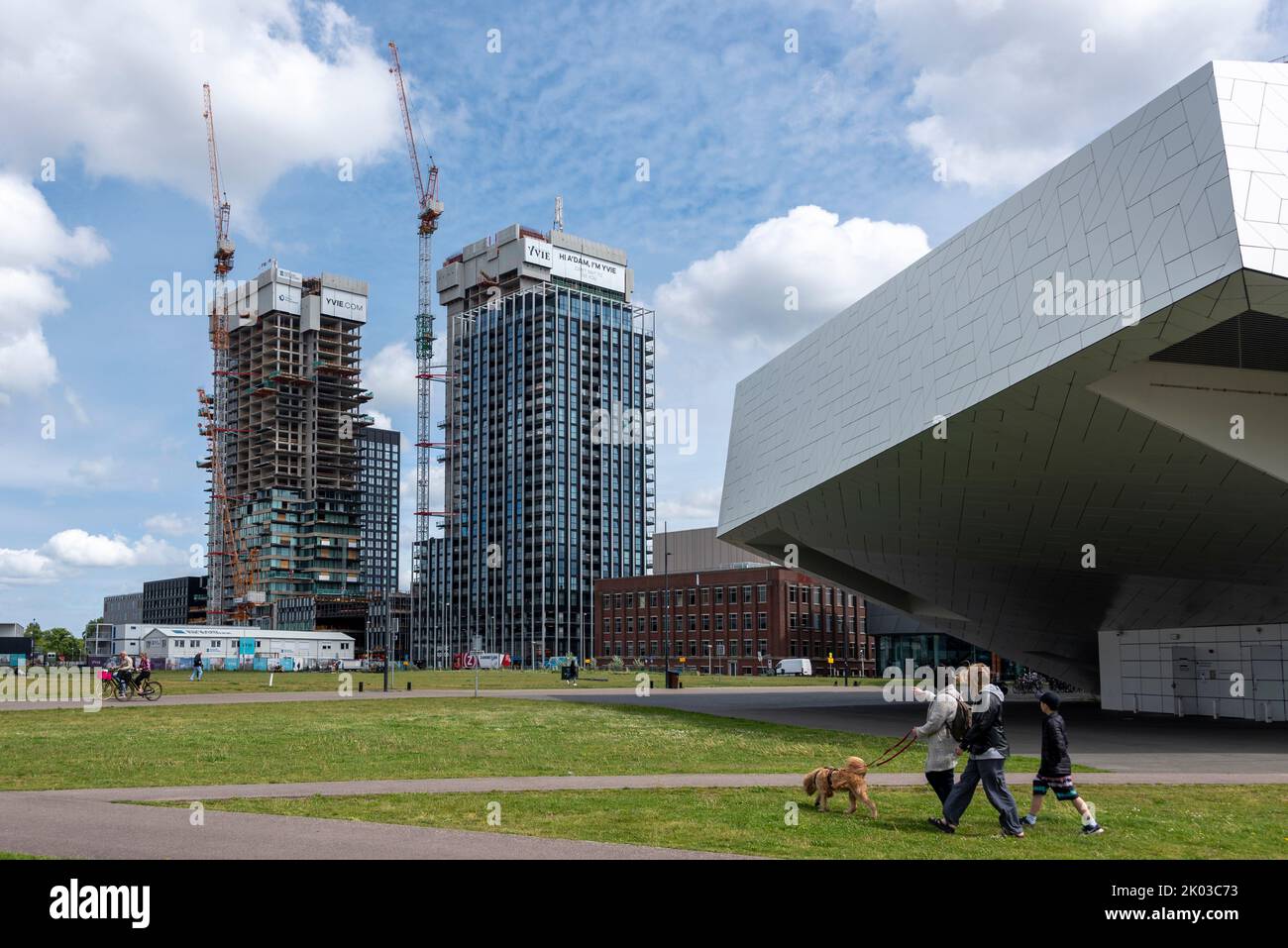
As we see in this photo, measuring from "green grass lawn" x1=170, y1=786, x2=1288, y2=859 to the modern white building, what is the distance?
9194 centimetres

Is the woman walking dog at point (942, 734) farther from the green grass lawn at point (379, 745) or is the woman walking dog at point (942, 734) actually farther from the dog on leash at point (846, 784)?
the green grass lawn at point (379, 745)

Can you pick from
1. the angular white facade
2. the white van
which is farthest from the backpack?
the white van

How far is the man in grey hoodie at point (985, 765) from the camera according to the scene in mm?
12547

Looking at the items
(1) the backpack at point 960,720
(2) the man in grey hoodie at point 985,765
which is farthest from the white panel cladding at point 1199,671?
(1) the backpack at point 960,720

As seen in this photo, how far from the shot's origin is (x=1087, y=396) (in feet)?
76.5

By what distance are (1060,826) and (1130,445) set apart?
1388 cm

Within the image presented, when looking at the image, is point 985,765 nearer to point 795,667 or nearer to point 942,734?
point 942,734

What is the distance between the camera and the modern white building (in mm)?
109375

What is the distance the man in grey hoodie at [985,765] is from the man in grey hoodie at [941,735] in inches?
9.0

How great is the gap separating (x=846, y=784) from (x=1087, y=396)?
1271 cm

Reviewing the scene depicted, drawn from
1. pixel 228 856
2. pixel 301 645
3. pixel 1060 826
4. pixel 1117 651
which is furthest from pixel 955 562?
pixel 301 645

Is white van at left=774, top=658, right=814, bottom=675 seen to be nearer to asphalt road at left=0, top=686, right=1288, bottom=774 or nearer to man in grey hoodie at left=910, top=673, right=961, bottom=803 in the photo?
asphalt road at left=0, top=686, right=1288, bottom=774
